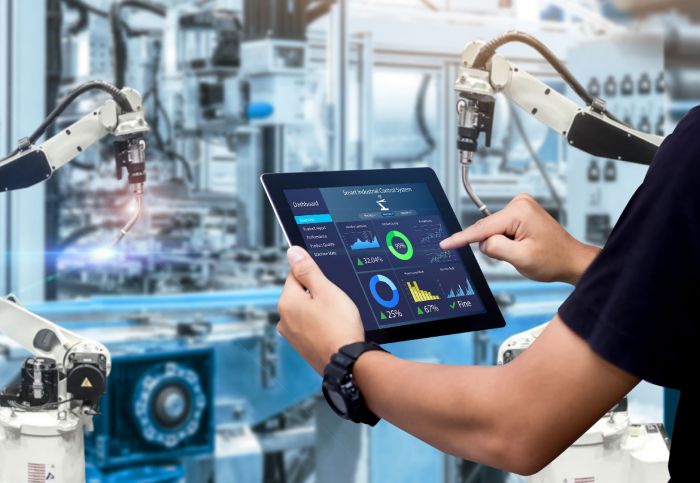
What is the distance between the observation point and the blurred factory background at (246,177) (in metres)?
3.81

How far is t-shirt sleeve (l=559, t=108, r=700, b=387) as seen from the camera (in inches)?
35.4

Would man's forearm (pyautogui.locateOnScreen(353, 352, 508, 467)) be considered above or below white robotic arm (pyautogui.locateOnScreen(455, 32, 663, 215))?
below

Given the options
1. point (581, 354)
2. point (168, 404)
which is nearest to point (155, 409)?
point (168, 404)

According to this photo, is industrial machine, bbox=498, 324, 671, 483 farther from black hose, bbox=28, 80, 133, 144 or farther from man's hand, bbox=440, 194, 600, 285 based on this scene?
black hose, bbox=28, 80, 133, 144

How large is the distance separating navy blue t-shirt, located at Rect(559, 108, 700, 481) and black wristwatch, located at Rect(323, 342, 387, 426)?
0.34m

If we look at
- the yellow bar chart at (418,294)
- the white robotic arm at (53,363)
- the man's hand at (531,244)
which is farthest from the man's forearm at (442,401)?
the white robotic arm at (53,363)

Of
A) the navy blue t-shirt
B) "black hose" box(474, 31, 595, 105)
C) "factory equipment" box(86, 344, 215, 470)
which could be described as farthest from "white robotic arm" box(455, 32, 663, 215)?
"factory equipment" box(86, 344, 215, 470)

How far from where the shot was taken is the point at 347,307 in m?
1.28

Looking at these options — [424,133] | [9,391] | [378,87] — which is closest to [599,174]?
[424,133]

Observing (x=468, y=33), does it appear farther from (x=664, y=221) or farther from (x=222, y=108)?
(x=664, y=221)

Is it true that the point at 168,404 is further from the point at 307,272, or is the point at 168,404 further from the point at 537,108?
the point at 307,272

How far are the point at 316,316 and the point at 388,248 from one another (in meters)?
0.40

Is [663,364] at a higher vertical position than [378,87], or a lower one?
lower

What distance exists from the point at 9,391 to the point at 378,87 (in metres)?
2.52
